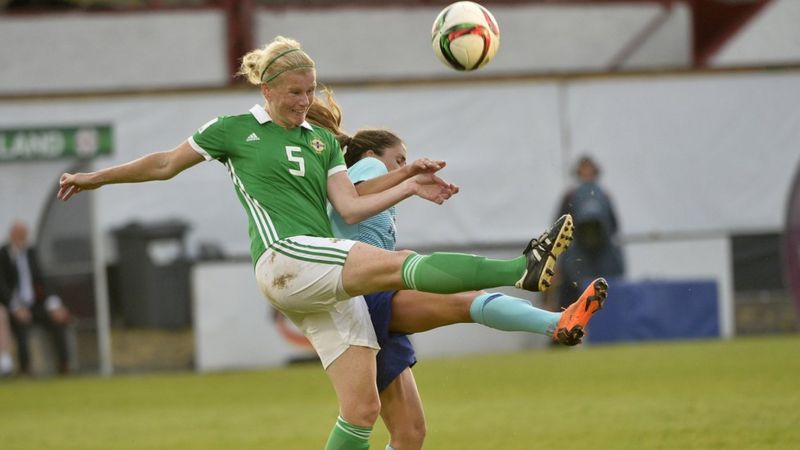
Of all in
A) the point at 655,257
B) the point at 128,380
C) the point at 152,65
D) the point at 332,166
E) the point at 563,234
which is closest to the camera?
the point at 563,234

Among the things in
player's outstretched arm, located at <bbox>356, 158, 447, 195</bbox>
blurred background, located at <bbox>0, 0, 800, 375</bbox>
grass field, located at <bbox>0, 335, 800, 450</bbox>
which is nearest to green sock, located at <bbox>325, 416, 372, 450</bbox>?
player's outstretched arm, located at <bbox>356, 158, 447, 195</bbox>

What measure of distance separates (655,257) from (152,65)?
8.27 m

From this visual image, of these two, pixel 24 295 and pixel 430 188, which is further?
pixel 24 295

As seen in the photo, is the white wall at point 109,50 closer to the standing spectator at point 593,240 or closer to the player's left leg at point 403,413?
the standing spectator at point 593,240

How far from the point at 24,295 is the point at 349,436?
11.8m

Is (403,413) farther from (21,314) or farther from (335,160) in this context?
(21,314)

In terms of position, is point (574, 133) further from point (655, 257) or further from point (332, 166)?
point (332, 166)

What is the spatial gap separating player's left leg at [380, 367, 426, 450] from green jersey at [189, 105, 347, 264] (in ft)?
2.89

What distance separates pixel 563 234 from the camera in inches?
241

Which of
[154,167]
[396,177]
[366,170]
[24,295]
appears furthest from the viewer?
[24,295]

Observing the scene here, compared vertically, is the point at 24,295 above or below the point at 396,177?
below

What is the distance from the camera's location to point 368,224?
23.2ft

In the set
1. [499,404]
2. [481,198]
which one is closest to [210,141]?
[499,404]

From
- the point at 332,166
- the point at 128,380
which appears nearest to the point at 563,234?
the point at 332,166
